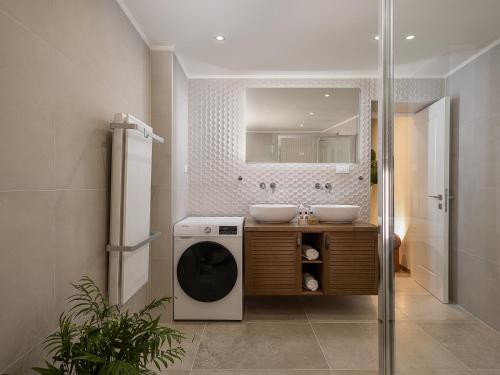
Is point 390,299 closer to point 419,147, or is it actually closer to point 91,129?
point 419,147

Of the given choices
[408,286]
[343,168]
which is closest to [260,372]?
[408,286]

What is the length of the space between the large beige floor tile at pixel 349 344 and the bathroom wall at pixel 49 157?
5.39ft

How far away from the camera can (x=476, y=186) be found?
934mm

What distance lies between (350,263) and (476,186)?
2.00 meters

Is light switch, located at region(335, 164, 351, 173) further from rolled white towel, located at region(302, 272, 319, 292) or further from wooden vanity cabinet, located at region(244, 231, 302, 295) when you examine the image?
rolled white towel, located at region(302, 272, 319, 292)

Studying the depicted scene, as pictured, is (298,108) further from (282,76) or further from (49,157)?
(49,157)

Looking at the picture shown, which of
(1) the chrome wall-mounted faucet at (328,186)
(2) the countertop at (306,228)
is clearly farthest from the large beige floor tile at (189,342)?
(1) the chrome wall-mounted faucet at (328,186)

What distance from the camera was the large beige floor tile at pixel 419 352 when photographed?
1.05 metres

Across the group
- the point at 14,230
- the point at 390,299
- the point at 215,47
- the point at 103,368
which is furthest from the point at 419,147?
the point at 215,47

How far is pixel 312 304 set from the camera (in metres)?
3.13

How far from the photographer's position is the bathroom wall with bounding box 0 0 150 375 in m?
1.08

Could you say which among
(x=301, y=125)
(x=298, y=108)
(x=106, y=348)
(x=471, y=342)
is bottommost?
(x=106, y=348)

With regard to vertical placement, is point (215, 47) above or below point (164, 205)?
above

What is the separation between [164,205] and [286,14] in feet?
5.74
